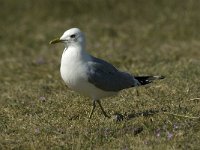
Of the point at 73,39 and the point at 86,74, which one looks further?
the point at 73,39

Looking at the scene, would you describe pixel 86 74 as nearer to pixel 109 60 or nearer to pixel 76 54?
pixel 76 54

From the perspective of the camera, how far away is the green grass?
588 centimetres

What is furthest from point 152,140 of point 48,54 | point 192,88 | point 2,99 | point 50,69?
point 48,54

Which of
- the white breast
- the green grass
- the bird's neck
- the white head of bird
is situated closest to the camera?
the green grass

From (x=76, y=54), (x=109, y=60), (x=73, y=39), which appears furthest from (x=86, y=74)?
(x=109, y=60)

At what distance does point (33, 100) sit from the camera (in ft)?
25.9

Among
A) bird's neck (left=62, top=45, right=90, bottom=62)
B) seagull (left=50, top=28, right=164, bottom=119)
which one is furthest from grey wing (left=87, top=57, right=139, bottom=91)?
bird's neck (left=62, top=45, right=90, bottom=62)

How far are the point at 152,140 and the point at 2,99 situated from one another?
10.7ft

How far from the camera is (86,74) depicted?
6266 mm

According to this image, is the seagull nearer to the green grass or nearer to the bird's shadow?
A: the bird's shadow

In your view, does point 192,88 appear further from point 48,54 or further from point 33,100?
point 48,54

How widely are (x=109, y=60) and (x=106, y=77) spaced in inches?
179

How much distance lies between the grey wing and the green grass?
14.2 inches

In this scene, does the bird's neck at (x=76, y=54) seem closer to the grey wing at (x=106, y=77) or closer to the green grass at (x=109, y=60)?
the grey wing at (x=106, y=77)
